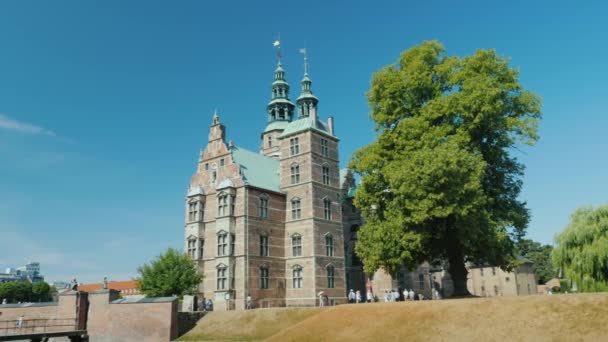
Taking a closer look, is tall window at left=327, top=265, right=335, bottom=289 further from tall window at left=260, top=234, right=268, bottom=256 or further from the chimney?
the chimney

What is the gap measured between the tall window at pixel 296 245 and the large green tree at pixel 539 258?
2007 inches

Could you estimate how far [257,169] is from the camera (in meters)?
48.3

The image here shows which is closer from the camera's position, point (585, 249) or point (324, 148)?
point (585, 249)

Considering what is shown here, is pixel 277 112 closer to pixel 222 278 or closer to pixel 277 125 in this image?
pixel 277 125

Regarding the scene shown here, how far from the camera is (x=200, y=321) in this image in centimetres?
3781

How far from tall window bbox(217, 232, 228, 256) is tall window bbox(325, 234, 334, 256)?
31.3ft

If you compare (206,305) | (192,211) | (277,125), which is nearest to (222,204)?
(192,211)

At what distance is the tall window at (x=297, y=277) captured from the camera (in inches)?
1769

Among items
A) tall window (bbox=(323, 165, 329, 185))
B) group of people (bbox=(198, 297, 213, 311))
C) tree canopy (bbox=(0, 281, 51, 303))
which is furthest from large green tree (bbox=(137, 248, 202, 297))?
tree canopy (bbox=(0, 281, 51, 303))

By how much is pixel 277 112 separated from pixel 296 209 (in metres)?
19.5

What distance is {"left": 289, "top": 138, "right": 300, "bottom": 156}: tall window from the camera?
4784 centimetres

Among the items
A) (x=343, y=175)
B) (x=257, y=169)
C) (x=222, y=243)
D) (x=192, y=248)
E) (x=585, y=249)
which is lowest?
(x=585, y=249)

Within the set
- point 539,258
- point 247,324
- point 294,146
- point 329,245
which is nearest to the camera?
point 247,324

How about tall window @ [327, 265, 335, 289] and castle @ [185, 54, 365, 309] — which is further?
tall window @ [327, 265, 335, 289]
